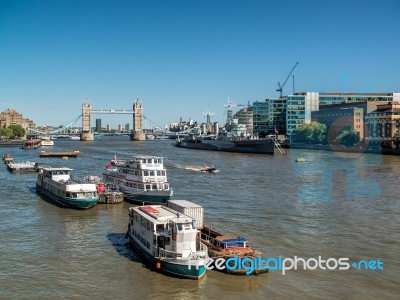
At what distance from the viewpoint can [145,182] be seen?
29.2m

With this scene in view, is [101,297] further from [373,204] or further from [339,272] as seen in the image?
[373,204]

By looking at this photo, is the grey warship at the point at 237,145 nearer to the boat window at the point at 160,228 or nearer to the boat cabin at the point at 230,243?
the boat cabin at the point at 230,243

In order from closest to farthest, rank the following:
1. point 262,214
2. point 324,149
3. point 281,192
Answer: point 262,214 → point 281,192 → point 324,149

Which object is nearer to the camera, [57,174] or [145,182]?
[145,182]

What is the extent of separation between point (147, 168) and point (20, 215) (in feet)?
26.5

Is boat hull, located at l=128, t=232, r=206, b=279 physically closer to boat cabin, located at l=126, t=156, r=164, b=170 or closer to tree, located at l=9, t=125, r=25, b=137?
boat cabin, located at l=126, t=156, r=164, b=170

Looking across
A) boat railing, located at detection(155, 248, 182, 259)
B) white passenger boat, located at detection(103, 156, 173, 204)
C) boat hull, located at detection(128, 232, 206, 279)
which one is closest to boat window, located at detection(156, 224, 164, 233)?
boat railing, located at detection(155, 248, 182, 259)

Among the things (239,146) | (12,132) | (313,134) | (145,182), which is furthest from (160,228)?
(12,132)

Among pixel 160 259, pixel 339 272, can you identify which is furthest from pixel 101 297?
pixel 339 272

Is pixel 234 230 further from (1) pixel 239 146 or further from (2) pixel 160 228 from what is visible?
(1) pixel 239 146

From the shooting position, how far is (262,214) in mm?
25547

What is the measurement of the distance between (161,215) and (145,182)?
1162 centimetres

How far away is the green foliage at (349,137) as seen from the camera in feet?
292

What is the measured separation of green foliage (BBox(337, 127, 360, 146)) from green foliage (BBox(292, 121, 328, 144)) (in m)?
7.79
